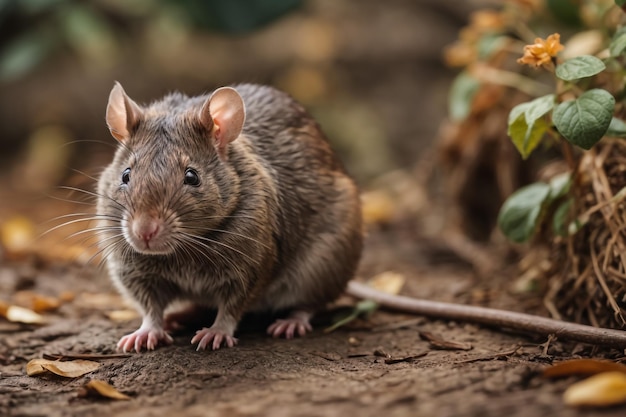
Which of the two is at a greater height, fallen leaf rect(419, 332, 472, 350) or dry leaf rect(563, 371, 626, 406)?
dry leaf rect(563, 371, 626, 406)

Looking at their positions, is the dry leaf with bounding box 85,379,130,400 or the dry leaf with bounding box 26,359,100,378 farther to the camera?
the dry leaf with bounding box 26,359,100,378

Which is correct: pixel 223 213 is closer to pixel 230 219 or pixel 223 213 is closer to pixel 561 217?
pixel 230 219

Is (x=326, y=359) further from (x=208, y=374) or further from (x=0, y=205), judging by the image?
(x=0, y=205)

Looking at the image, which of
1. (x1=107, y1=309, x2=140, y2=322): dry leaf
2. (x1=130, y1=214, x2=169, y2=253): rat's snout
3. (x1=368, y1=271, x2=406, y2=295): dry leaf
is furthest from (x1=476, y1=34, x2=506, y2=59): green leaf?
(x1=107, y1=309, x2=140, y2=322): dry leaf

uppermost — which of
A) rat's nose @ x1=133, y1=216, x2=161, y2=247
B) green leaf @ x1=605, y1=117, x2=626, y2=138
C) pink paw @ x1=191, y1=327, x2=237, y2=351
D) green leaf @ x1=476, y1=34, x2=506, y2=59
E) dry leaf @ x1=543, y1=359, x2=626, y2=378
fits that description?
green leaf @ x1=476, y1=34, x2=506, y2=59

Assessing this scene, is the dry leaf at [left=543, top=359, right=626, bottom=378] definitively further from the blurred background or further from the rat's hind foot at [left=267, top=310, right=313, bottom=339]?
the blurred background

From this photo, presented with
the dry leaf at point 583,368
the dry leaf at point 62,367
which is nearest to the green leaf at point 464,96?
the dry leaf at point 583,368

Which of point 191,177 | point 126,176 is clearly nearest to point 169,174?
point 191,177
